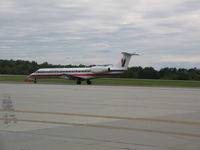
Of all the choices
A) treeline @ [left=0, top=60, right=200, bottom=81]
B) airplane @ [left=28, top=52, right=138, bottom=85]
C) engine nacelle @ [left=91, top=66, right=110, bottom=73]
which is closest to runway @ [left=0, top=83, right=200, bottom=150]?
engine nacelle @ [left=91, top=66, right=110, bottom=73]

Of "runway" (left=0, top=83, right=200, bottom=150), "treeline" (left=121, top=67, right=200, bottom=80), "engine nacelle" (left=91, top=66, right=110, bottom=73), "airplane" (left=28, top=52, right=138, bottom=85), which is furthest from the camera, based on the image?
"treeline" (left=121, top=67, right=200, bottom=80)

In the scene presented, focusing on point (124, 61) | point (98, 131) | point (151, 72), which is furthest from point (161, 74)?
point (98, 131)

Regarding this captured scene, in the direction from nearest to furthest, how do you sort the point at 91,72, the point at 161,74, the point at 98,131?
the point at 98,131
the point at 91,72
the point at 161,74

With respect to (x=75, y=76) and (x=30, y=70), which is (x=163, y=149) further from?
(x=30, y=70)

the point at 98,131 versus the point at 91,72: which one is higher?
the point at 91,72

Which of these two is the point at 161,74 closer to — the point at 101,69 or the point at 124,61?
the point at 124,61

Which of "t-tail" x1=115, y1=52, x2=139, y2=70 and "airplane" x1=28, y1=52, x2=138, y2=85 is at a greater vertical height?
"t-tail" x1=115, y1=52, x2=139, y2=70

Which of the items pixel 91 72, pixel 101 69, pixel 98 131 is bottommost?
pixel 98 131

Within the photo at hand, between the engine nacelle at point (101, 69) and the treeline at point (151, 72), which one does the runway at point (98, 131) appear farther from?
the treeline at point (151, 72)

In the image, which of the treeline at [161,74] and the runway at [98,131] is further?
the treeline at [161,74]

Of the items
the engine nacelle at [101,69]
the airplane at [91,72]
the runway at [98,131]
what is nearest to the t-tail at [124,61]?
the airplane at [91,72]

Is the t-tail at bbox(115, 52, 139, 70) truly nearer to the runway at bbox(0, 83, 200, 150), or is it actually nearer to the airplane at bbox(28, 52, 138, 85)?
the airplane at bbox(28, 52, 138, 85)

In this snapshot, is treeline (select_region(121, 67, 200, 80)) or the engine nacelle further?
treeline (select_region(121, 67, 200, 80))

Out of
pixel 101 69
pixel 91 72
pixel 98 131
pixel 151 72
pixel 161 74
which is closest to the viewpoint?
pixel 98 131
